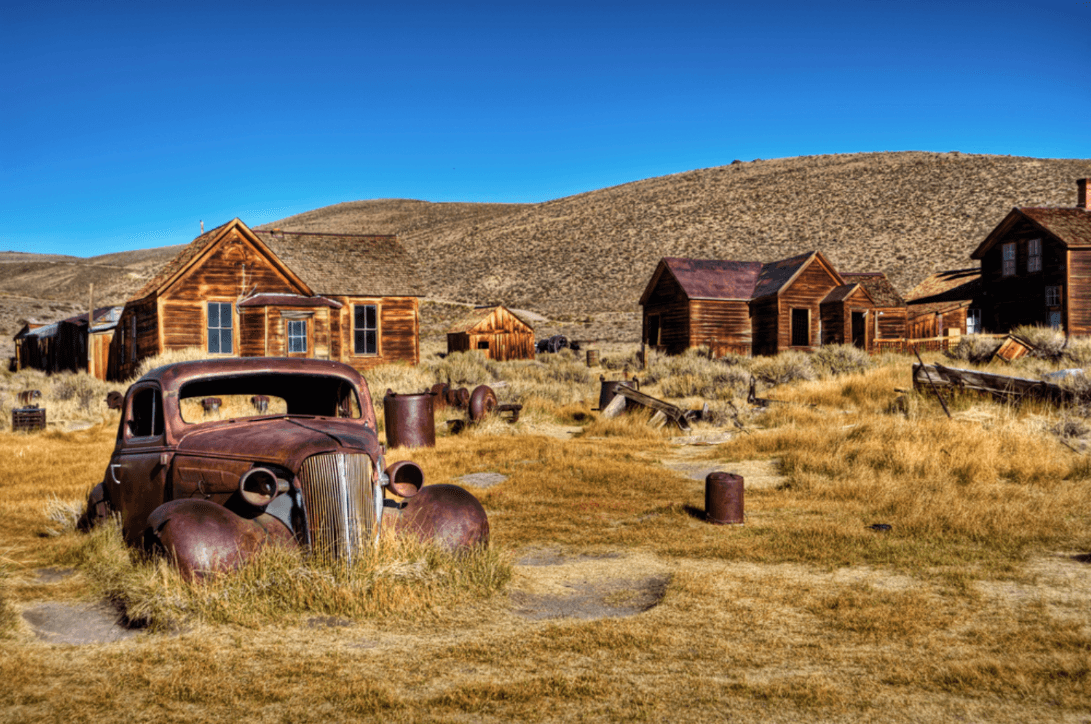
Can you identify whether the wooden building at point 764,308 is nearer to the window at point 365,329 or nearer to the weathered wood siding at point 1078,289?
the weathered wood siding at point 1078,289

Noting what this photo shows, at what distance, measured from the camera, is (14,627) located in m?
4.82

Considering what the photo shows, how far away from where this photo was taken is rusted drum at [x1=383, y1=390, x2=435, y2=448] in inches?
507

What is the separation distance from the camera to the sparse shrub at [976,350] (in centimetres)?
2188

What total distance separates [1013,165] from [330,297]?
2720 inches

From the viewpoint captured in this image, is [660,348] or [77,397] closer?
[77,397]

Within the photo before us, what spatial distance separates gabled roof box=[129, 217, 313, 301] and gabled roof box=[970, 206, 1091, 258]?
27679 millimetres

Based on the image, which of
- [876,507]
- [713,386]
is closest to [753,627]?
[876,507]

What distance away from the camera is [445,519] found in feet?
19.6

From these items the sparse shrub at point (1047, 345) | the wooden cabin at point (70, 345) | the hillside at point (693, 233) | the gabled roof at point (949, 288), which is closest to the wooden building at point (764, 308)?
the gabled roof at point (949, 288)

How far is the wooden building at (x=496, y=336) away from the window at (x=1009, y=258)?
20.5 m

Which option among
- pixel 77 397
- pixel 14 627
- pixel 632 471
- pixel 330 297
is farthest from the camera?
pixel 330 297

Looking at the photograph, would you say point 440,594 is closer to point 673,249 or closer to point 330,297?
point 330,297

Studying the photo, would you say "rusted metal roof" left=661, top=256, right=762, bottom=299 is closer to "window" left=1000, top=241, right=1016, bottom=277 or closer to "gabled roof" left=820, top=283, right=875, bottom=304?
"gabled roof" left=820, top=283, right=875, bottom=304

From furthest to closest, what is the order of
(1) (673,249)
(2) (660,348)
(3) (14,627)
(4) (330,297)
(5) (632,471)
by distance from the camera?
(1) (673,249)
(2) (660,348)
(4) (330,297)
(5) (632,471)
(3) (14,627)
